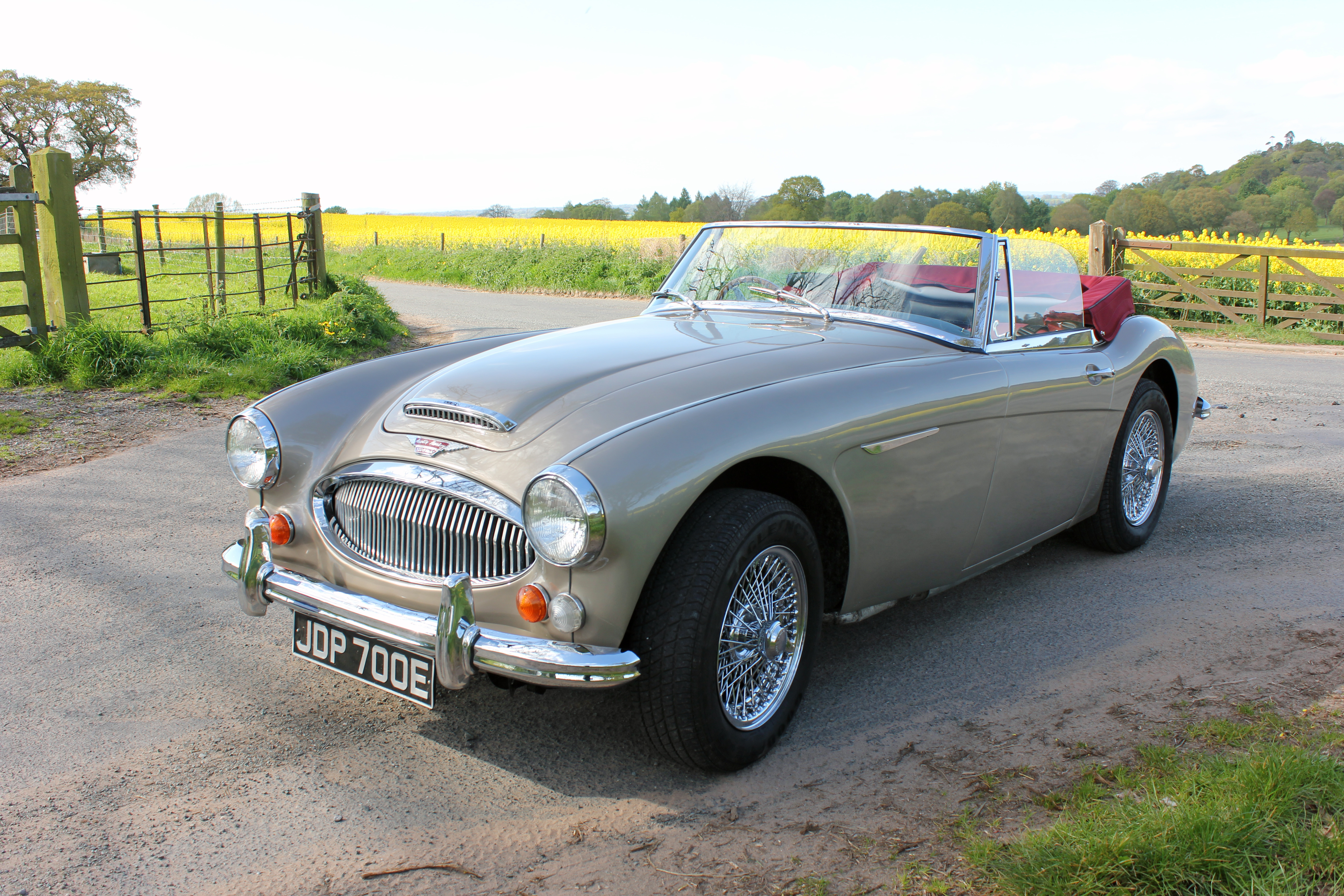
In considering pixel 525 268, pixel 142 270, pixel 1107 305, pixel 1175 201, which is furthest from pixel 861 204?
pixel 1107 305

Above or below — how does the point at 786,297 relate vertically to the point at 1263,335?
above

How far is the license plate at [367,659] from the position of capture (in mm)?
2475

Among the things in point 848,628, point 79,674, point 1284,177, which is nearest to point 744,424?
point 848,628

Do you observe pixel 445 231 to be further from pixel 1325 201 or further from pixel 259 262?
pixel 1325 201

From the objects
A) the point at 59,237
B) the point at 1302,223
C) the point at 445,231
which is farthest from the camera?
the point at 445,231

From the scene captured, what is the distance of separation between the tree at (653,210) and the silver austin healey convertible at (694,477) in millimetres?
44838

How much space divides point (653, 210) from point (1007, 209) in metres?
27.6

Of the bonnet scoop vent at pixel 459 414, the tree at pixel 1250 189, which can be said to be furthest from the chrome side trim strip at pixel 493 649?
the tree at pixel 1250 189

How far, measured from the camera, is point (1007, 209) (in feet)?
82.3

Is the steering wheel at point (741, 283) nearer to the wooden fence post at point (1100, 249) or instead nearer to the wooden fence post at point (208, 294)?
the wooden fence post at point (208, 294)

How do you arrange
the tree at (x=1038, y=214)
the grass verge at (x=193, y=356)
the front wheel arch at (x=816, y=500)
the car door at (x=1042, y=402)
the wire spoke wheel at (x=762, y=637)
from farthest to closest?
the tree at (x=1038, y=214) → the grass verge at (x=193, y=356) → the car door at (x=1042, y=402) → the front wheel arch at (x=816, y=500) → the wire spoke wheel at (x=762, y=637)

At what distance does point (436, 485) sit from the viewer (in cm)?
253

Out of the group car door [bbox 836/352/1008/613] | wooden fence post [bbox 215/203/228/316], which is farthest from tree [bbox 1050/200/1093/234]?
car door [bbox 836/352/1008/613]

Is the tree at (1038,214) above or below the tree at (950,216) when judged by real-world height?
above
